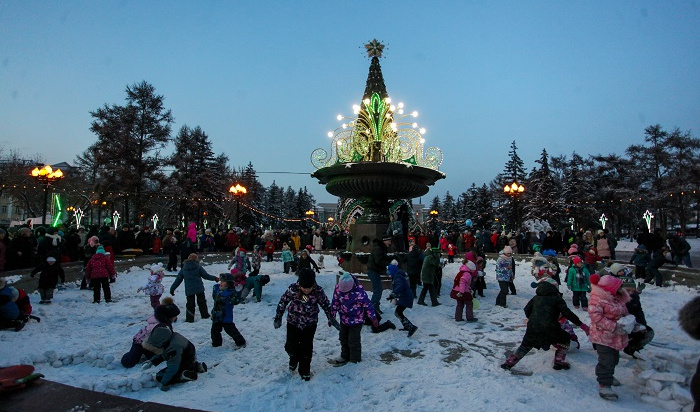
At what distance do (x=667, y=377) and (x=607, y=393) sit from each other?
62 centimetres

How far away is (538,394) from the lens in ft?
15.9

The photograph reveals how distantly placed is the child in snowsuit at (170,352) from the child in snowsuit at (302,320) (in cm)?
119

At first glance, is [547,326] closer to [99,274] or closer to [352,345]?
[352,345]

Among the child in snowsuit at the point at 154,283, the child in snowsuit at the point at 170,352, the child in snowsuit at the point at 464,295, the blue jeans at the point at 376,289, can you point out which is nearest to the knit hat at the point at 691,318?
the child in snowsuit at the point at 170,352

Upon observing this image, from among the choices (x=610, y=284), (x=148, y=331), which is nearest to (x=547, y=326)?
(x=610, y=284)

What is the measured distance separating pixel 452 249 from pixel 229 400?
48.3 feet

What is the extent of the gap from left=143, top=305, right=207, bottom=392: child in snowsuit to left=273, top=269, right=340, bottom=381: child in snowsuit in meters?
1.19

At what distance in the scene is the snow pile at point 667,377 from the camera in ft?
14.3

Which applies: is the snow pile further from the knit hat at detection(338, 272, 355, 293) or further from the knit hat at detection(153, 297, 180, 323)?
the knit hat at detection(153, 297, 180, 323)

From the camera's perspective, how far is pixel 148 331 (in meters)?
5.99

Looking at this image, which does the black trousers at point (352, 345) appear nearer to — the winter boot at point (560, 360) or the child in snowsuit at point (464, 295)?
the winter boot at point (560, 360)

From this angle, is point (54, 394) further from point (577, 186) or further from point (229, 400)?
point (577, 186)

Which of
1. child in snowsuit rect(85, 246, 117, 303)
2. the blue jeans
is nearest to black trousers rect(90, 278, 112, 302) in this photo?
child in snowsuit rect(85, 246, 117, 303)

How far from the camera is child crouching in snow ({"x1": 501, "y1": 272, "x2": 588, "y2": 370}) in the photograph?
17.6 ft
